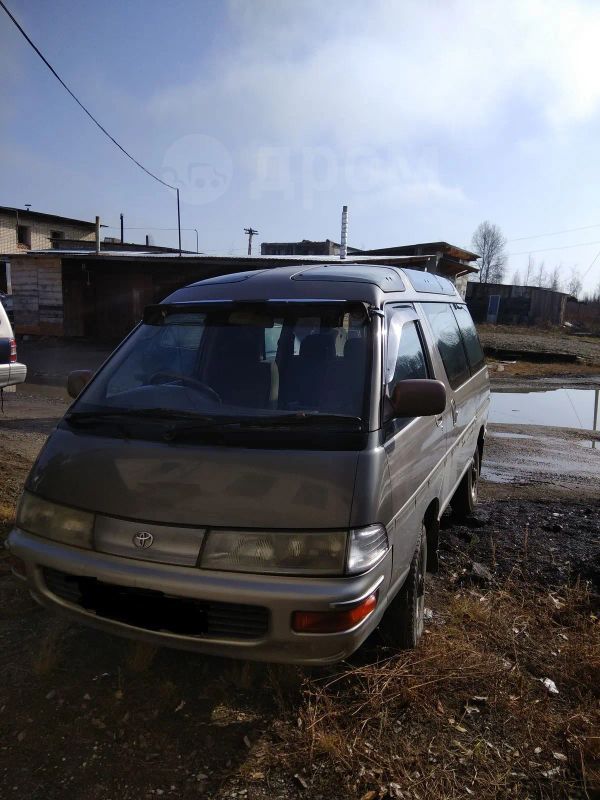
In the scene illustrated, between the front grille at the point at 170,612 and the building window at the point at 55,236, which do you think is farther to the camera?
the building window at the point at 55,236

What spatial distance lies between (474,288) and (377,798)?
43.5 m

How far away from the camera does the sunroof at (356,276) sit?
325cm

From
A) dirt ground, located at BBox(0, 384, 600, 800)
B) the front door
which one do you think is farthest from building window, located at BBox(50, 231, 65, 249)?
the front door

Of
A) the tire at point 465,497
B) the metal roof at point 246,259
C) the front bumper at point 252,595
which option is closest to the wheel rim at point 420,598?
the front bumper at point 252,595

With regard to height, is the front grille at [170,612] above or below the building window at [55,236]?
below

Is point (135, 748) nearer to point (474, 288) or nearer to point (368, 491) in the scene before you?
point (368, 491)

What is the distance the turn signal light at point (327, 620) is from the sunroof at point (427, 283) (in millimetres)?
2347

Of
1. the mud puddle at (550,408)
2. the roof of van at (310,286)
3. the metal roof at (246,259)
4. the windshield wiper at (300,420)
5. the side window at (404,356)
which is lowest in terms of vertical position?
the mud puddle at (550,408)

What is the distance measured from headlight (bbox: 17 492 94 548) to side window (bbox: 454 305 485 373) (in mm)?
3617

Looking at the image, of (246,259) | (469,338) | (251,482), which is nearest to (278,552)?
(251,482)

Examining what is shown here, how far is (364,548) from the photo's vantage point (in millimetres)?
2256

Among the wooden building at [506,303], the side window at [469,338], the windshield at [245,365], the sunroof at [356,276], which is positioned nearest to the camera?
the windshield at [245,365]

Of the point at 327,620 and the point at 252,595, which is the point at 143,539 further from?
the point at 327,620

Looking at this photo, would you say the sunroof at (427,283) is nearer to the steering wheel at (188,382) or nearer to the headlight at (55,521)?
the steering wheel at (188,382)
